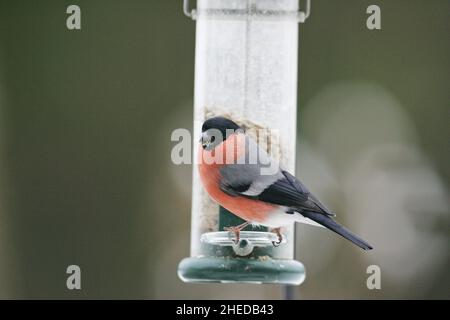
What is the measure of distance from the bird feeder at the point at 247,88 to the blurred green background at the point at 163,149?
1595 mm

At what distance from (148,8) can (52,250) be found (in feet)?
4.10

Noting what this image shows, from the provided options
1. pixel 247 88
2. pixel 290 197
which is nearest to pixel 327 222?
pixel 290 197

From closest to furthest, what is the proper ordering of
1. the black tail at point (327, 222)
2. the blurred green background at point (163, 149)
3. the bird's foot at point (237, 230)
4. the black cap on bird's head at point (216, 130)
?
the black tail at point (327, 222) → the black cap on bird's head at point (216, 130) → the bird's foot at point (237, 230) → the blurred green background at point (163, 149)

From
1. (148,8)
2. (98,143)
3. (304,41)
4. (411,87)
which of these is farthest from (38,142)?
(411,87)

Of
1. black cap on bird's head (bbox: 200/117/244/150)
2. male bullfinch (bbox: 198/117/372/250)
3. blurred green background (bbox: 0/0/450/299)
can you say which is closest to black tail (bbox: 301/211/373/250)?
male bullfinch (bbox: 198/117/372/250)

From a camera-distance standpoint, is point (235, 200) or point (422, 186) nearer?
point (235, 200)

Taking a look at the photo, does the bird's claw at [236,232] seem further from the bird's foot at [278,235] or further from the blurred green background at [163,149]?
the blurred green background at [163,149]

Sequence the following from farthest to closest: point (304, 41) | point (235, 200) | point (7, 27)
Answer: point (7, 27) < point (304, 41) < point (235, 200)

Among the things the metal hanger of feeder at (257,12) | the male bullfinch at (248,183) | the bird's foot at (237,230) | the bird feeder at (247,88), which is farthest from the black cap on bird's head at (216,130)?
the metal hanger of feeder at (257,12)

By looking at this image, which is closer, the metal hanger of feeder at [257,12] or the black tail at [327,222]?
the black tail at [327,222]

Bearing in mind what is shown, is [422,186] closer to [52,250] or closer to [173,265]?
[173,265]

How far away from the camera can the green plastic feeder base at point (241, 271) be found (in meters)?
3.87

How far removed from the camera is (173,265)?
5906mm

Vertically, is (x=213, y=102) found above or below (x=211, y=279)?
above
